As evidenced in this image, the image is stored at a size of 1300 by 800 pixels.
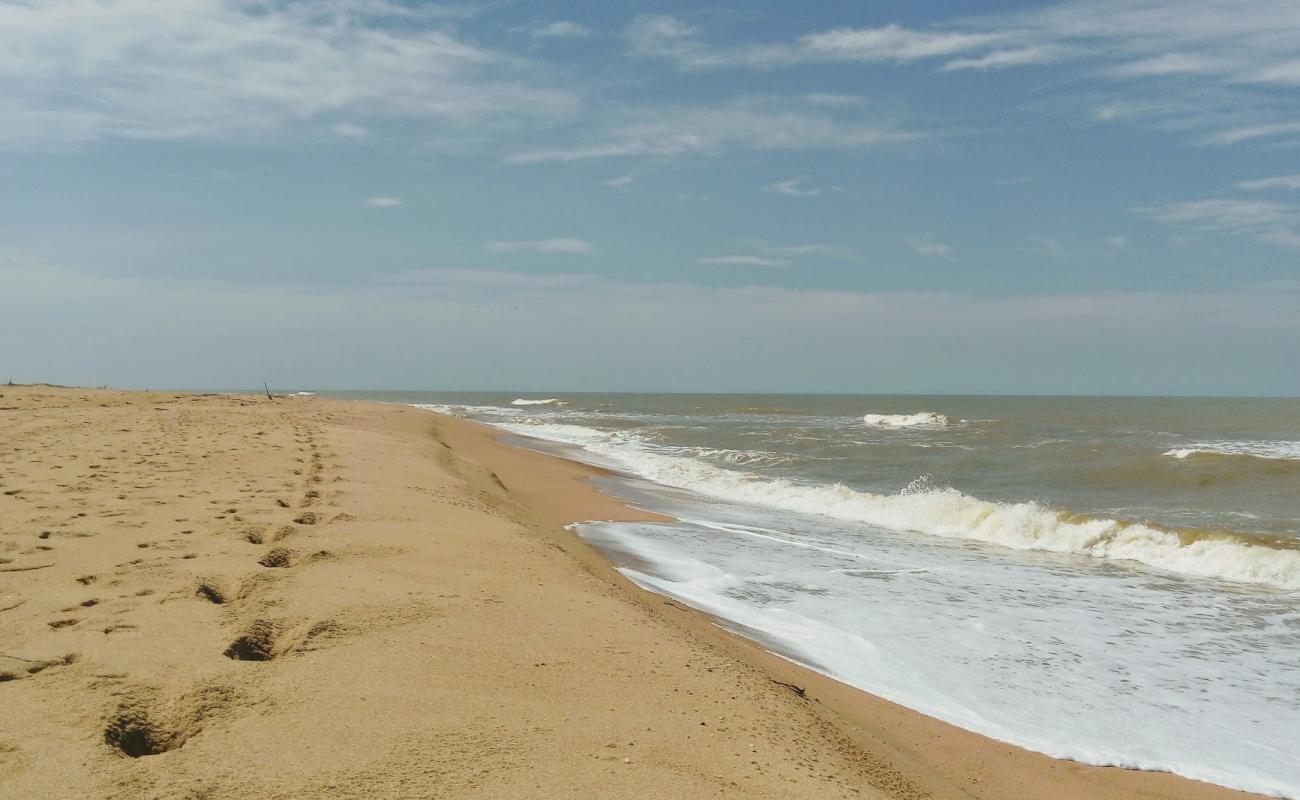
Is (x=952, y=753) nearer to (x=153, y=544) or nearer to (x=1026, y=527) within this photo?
(x=153, y=544)

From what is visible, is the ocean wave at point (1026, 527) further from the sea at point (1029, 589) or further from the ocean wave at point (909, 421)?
the ocean wave at point (909, 421)

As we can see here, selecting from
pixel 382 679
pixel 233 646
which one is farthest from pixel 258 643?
pixel 382 679

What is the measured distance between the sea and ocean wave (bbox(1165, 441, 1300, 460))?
4.07 metres

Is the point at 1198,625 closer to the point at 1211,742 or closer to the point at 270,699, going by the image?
the point at 1211,742

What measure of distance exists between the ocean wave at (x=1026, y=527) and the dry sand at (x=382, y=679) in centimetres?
764

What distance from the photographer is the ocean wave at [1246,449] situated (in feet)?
81.4

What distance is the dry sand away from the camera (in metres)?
2.80

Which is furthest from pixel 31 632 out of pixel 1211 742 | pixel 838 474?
pixel 838 474

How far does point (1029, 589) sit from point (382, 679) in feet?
25.6

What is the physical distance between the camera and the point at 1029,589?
9.11 m

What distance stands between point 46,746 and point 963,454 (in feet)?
84.8

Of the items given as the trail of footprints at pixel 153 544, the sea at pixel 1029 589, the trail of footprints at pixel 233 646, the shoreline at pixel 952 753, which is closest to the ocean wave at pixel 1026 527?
the sea at pixel 1029 589

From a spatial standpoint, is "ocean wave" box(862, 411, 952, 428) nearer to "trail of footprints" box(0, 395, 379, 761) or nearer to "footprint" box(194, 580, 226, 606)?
"trail of footprints" box(0, 395, 379, 761)

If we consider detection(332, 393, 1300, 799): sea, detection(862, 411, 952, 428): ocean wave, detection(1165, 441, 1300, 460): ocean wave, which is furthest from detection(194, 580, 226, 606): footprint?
detection(862, 411, 952, 428): ocean wave
